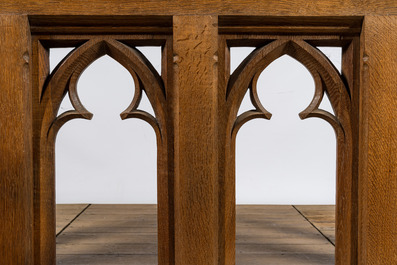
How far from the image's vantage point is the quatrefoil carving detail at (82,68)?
3.07 feet

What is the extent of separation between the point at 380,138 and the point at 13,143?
72 cm

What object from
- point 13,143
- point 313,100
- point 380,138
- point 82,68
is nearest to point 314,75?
point 313,100

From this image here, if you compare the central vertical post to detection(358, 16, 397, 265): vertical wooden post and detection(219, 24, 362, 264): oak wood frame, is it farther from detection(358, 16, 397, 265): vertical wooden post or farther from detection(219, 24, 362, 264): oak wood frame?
detection(358, 16, 397, 265): vertical wooden post

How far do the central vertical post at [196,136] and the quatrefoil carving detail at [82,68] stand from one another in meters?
0.07

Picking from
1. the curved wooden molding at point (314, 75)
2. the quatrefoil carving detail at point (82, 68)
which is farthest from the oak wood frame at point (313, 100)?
the quatrefoil carving detail at point (82, 68)

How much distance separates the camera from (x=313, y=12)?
2.92 feet

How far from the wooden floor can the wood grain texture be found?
582 millimetres

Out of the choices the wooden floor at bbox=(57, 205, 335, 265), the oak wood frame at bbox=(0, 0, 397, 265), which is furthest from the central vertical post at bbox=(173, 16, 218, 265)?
the wooden floor at bbox=(57, 205, 335, 265)

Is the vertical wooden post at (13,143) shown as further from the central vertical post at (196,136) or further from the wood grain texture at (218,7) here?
the central vertical post at (196,136)

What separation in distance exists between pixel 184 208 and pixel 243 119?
0.22 m

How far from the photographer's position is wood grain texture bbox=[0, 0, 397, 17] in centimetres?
89

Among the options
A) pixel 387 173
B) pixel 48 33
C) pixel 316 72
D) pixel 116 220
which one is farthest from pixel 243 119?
pixel 116 220

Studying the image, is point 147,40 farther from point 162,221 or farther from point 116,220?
point 116,220

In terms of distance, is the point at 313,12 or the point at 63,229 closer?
the point at 313,12
